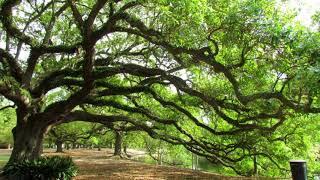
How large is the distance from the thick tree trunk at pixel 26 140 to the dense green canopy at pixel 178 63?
35mm

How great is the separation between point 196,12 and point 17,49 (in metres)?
8.04

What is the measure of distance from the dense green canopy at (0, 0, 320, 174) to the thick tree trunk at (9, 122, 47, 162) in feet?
0.11

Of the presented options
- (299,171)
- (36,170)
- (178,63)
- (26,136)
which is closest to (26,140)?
(26,136)

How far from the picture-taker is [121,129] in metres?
16.1

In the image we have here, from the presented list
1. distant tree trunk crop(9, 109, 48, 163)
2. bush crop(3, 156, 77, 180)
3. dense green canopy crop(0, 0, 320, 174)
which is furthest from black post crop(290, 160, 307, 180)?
distant tree trunk crop(9, 109, 48, 163)

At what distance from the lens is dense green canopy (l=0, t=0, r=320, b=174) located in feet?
24.7

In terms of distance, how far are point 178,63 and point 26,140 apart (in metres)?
5.63

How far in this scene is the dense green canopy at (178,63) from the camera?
7535mm

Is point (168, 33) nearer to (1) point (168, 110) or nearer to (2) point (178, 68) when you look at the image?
(2) point (178, 68)

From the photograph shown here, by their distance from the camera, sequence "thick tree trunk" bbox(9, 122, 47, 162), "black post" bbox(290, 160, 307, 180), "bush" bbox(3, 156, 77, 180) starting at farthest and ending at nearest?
"thick tree trunk" bbox(9, 122, 47, 162) < "bush" bbox(3, 156, 77, 180) < "black post" bbox(290, 160, 307, 180)

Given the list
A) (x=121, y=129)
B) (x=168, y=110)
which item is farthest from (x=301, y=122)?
(x=121, y=129)

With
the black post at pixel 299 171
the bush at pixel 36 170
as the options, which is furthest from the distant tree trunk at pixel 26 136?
the black post at pixel 299 171

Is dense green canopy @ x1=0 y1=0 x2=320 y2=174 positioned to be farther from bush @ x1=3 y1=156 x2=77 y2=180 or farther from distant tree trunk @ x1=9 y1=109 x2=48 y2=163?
bush @ x1=3 y1=156 x2=77 y2=180

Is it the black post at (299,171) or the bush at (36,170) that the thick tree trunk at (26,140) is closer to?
the bush at (36,170)
